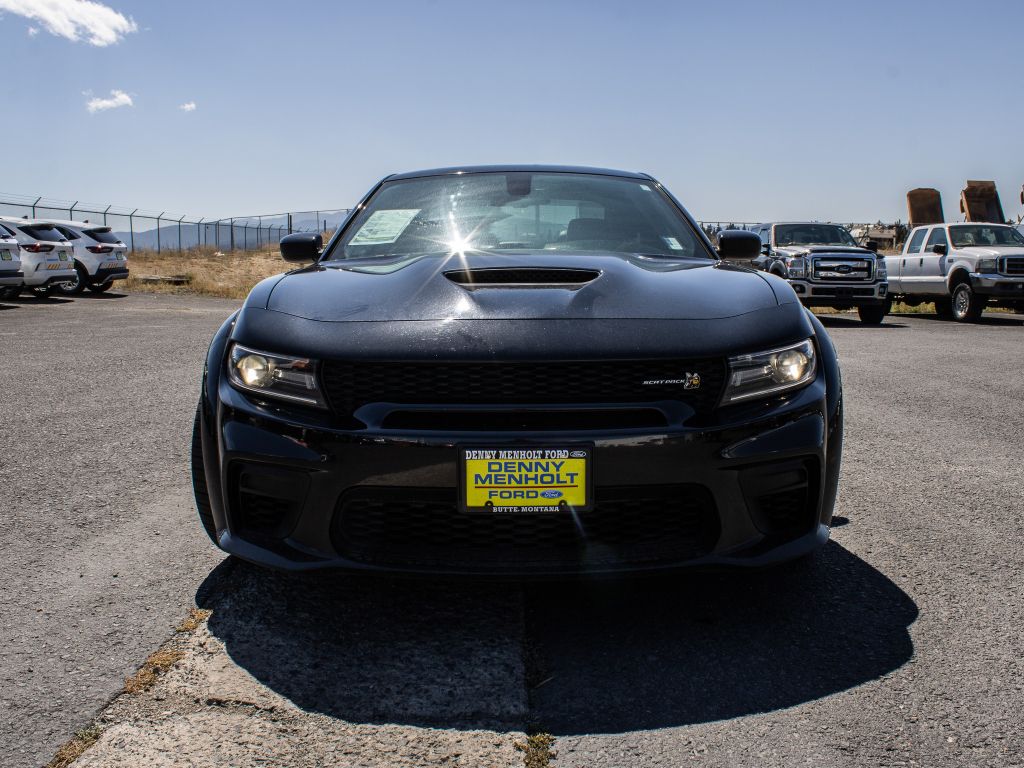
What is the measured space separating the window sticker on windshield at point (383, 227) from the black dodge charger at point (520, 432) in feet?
3.75

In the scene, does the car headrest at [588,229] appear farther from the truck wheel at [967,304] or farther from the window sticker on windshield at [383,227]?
the truck wheel at [967,304]

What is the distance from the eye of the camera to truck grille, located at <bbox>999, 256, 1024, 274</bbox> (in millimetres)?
16344

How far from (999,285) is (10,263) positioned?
17529mm

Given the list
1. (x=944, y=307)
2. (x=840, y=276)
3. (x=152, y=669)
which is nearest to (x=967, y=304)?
(x=944, y=307)

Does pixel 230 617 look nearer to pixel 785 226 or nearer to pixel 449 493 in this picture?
pixel 449 493

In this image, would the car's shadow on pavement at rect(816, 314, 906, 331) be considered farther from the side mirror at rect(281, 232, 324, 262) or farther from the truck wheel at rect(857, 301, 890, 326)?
the side mirror at rect(281, 232, 324, 262)

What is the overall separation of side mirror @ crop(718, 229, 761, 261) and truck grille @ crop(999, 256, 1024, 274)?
1433 cm

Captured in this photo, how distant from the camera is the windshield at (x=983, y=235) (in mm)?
17375

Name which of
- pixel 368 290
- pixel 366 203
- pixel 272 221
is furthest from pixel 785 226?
pixel 272 221

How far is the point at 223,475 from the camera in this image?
2.64 meters

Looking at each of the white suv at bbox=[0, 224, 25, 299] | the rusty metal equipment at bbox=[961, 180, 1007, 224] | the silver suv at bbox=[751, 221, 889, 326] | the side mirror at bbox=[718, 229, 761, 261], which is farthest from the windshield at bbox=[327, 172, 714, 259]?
the rusty metal equipment at bbox=[961, 180, 1007, 224]

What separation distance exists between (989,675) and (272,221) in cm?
5426

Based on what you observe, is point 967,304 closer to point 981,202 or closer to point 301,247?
point 301,247

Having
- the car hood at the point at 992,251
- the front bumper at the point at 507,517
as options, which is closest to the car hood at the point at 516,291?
the front bumper at the point at 507,517
